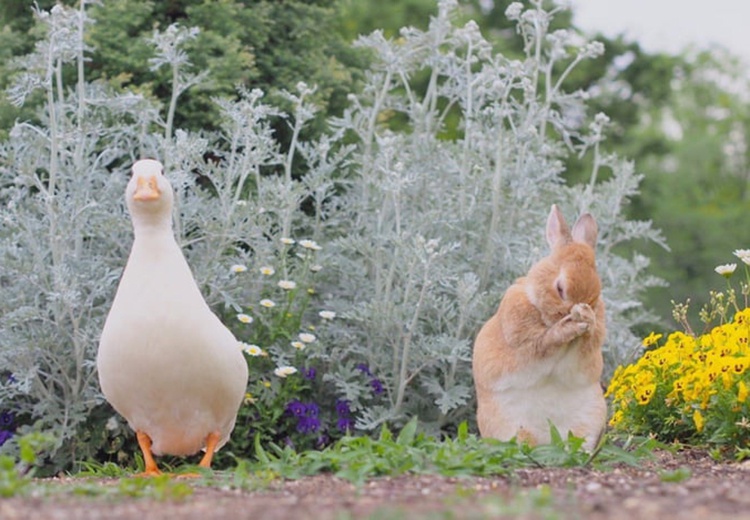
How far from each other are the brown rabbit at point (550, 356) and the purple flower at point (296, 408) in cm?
129

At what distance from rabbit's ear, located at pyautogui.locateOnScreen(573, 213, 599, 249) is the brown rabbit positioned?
0.49ft

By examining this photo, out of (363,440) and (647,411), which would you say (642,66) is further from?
(363,440)

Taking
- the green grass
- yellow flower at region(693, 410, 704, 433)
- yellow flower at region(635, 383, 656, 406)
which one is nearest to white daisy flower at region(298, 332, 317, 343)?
the green grass

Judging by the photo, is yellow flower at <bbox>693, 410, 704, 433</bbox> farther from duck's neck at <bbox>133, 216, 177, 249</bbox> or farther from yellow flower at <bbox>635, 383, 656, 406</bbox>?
duck's neck at <bbox>133, 216, 177, 249</bbox>

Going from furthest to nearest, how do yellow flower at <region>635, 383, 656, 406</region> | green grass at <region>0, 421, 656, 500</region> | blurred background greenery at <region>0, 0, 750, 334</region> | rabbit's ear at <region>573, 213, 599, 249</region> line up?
blurred background greenery at <region>0, 0, 750, 334</region>, yellow flower at <region>635, 383, 656, 406</region>, rabbit's ear at <region>573, 213, 599, 249</region>, green grass at <region>0, 421, 656, 500</region>

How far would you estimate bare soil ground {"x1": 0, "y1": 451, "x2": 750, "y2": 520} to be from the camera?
286 cm

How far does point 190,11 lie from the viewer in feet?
23.8

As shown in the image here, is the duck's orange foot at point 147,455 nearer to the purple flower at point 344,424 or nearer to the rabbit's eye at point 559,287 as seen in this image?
the purple flower at point 344,424

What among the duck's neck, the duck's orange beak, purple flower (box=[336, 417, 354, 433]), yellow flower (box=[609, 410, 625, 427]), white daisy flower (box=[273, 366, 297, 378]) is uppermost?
the duck's orange beak

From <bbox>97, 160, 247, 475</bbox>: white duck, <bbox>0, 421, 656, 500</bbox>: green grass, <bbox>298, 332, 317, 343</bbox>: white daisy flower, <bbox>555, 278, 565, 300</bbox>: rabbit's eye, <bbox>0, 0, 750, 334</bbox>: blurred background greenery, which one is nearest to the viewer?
<bbox>0, 421, 656, 500</bbox>: green grass

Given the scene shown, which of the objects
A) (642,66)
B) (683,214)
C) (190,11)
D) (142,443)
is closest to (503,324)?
(142,443)

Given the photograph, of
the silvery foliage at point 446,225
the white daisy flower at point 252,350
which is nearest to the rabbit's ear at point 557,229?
the silvery foliage at point 446,225

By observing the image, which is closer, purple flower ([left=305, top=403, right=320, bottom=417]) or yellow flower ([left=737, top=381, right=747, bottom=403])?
yellow flower ([left=737, top=381, right=747, bottom=403])

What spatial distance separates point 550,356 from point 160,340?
5.06 ft
